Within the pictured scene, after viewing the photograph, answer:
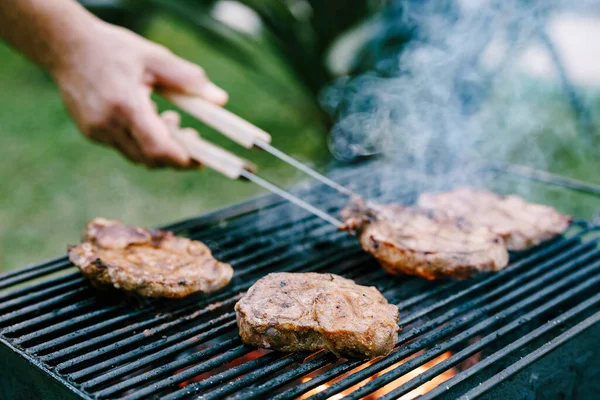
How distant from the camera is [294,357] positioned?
7.95ft

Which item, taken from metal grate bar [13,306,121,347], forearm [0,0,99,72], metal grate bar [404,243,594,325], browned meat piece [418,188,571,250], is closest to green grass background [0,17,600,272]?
browned meat piece [418,188,571,250]

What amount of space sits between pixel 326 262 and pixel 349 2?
14.9ft

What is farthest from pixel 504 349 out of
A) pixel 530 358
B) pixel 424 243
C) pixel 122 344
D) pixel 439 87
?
pixel 439 87

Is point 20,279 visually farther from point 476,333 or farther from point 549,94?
point 549,94

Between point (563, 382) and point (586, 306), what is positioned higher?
point (586, 306)

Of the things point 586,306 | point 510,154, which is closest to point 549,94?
point 510,154

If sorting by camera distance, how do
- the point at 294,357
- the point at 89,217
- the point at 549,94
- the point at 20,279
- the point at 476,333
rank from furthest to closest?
the point at 549,94, the point at 89,217, the point at 20,279, the point at 476,333, the point at 294,357

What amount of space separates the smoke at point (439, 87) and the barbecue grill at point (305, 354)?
161 centimetres

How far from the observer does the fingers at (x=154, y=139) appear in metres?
3.29

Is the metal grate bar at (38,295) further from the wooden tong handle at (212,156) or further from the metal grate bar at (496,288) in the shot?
the metal grate bar at (496,288)

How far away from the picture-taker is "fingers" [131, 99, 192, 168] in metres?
3.29

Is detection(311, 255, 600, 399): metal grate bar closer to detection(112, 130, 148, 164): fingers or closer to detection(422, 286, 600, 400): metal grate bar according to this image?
detection(422, 286, 600, 400): metal grate bar

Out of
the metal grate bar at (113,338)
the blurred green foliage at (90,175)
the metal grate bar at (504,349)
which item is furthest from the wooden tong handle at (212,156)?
the blurred green foliage at (90,175)

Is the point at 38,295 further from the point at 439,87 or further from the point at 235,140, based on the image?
the point at 439,87
